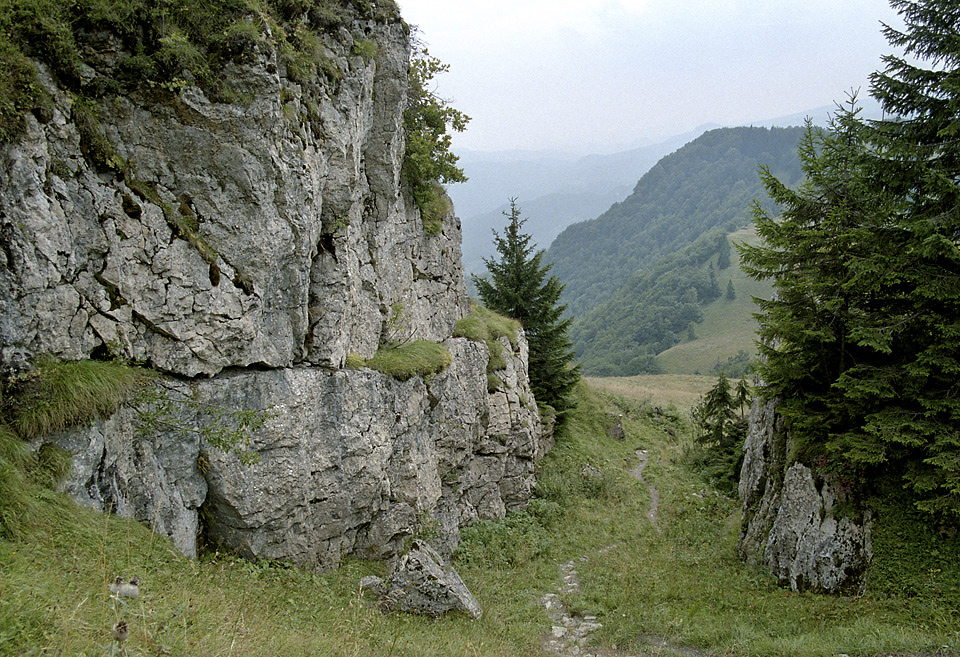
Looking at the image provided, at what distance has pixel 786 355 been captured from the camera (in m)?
12.6

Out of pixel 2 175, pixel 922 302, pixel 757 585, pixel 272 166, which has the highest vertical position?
pixel 272 166

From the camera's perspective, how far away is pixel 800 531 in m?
11.8

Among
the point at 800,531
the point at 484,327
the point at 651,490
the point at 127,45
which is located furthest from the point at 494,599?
the point at 127,45

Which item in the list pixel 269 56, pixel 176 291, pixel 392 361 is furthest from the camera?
pixel 392 361

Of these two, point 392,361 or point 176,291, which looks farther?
point 392,361

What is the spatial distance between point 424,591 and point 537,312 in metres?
18.7

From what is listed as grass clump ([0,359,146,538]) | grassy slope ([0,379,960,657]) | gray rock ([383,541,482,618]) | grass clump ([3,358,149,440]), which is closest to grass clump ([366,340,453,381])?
gray rock ([383,541,482,618])

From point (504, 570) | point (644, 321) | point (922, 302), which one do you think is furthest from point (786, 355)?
point (644, 321)

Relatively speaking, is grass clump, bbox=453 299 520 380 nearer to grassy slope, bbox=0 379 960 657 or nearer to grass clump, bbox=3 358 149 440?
grassy slope, bbox=0 379 960 657

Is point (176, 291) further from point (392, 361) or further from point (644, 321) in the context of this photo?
point (644, 321)

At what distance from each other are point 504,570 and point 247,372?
934cm

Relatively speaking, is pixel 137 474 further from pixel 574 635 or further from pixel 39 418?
pixel 574 635

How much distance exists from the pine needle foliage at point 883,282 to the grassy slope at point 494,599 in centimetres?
264

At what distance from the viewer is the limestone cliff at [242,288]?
7332 millimetres
